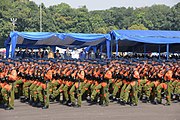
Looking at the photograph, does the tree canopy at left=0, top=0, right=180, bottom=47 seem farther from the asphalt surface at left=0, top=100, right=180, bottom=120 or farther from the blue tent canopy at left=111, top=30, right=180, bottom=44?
the asphalt surface at left=0, top=100, right=180, bottom=120

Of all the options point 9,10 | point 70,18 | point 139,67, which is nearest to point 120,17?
point 70,18

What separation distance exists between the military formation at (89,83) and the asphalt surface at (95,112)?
14.7 inches

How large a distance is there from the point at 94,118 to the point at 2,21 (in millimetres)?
48479

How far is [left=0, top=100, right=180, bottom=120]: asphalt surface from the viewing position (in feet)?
37.4

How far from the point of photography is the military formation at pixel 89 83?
43.1 ft

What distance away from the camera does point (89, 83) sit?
14.1 m

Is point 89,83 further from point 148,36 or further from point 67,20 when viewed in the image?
point 67,20

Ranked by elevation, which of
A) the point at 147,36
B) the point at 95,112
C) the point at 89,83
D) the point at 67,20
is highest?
the point at 67,20

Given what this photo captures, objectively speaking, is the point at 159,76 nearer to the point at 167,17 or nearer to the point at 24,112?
the point at 24,112

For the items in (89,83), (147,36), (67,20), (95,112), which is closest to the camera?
(95,112)

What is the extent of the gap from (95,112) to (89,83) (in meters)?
1.99

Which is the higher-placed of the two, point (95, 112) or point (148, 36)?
point (148, 36)

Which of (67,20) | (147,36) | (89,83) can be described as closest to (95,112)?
(89,83)

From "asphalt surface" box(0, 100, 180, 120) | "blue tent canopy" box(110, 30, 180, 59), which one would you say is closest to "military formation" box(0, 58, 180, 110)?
"asphalt surface" box(0, 100, 180, 120)
